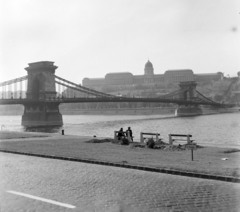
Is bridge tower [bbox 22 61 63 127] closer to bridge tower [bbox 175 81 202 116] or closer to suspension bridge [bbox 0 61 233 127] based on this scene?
suspension bridge [bbox 0 61 233 127]

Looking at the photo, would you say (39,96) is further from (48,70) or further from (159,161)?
(159,161)

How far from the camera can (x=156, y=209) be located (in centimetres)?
832

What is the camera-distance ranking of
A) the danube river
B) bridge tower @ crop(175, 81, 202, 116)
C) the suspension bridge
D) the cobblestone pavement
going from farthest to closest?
bridge tower @ crop(175, 81, 202, 116)
the suspension bridge
the danube river
the cobblestone pavement

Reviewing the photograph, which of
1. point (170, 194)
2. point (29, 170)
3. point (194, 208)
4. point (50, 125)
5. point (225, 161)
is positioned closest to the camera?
point (194, 208)

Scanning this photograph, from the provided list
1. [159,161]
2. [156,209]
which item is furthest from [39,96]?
[156,209]

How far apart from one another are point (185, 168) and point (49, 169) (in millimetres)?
4669

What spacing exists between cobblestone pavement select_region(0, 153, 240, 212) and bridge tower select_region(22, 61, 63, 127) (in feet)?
249

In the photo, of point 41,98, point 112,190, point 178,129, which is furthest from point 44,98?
point 112,190

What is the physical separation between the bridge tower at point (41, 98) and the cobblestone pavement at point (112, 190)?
75.9m

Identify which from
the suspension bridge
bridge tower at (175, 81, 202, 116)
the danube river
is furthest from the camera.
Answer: bridge tower at (175, 81, 202, 116)

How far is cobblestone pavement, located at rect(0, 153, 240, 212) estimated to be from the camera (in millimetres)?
8586

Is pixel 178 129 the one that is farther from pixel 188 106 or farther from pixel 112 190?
pixel 188 106

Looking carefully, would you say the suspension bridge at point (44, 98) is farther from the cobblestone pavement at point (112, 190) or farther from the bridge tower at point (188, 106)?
the cobblestone pavement at point (112, 190)

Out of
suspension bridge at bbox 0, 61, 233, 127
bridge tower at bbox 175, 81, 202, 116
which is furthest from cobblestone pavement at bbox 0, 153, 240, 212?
bridge tower at bbox 175, 81, 202, 116
